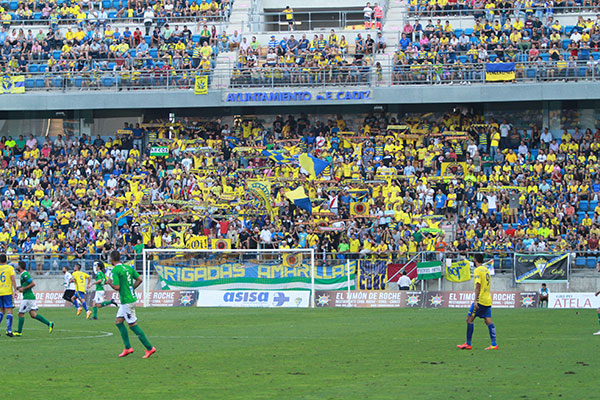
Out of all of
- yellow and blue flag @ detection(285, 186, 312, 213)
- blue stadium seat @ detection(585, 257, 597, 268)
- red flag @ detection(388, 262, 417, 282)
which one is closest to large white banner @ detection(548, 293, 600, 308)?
blue stadium seat @ detection(585, 257, 597, 268)

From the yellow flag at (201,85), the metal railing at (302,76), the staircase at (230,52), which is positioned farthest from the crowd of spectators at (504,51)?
the yellow flag at (201,85)

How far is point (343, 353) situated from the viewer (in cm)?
1808

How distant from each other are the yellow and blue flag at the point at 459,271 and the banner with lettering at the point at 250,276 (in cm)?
403

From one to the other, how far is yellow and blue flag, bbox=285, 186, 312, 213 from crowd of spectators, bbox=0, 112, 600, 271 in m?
0.29

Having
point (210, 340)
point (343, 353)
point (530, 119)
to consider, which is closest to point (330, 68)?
point (530, 119)

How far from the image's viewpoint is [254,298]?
37.0 meters

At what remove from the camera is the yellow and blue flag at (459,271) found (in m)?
37.9

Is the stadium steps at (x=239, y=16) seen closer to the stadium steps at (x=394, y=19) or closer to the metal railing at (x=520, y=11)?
the stadium steps at (x=394, y=19)

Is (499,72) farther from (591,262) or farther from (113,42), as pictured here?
(113,42)

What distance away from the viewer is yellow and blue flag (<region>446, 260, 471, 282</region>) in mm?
37875

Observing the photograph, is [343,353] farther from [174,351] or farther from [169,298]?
[169,298]

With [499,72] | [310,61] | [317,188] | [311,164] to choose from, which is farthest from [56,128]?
[499,72]

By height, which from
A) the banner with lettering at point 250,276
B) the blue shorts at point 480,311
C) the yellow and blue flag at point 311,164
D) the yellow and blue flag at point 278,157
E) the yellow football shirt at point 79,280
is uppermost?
the yellow and blue flag at point 278,157

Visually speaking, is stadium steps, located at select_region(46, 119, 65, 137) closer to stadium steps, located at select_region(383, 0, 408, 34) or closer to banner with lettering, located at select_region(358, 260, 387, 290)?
stadium steps, located at select_region(383, 0, 408, 34)
